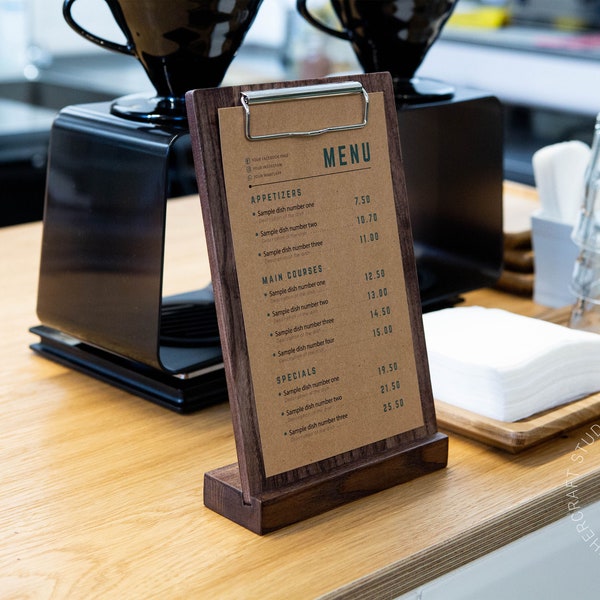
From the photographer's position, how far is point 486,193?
47.9 inches

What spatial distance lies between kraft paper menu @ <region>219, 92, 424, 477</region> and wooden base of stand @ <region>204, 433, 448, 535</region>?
0.02 m

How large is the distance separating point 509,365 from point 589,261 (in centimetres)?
27

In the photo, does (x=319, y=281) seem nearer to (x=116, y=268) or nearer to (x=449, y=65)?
(x=116, y=268)

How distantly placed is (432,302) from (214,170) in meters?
0.55

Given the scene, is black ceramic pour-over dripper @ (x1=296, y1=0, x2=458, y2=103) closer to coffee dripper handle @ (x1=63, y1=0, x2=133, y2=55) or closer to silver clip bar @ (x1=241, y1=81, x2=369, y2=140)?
coffee dripper handle @ (x1=63, y1=0, x2=133, y2=55)

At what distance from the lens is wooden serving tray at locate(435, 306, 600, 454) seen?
0.83 m

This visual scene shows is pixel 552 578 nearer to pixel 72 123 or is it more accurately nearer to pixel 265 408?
pixel 265 408

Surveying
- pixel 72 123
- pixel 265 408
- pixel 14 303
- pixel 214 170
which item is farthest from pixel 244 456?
pixel 14 303

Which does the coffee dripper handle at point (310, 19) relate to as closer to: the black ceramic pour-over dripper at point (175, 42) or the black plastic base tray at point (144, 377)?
the black ceramic pour-over dripper at point (175, 42)

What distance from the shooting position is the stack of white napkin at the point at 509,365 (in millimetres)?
846

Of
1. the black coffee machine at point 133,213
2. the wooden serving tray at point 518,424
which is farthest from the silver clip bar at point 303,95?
the wooden serving tray at point 518,424

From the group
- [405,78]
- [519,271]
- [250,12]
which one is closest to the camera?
[250,12]

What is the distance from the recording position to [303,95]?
2.42 feet

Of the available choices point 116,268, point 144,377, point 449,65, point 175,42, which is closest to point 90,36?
point 175,42
